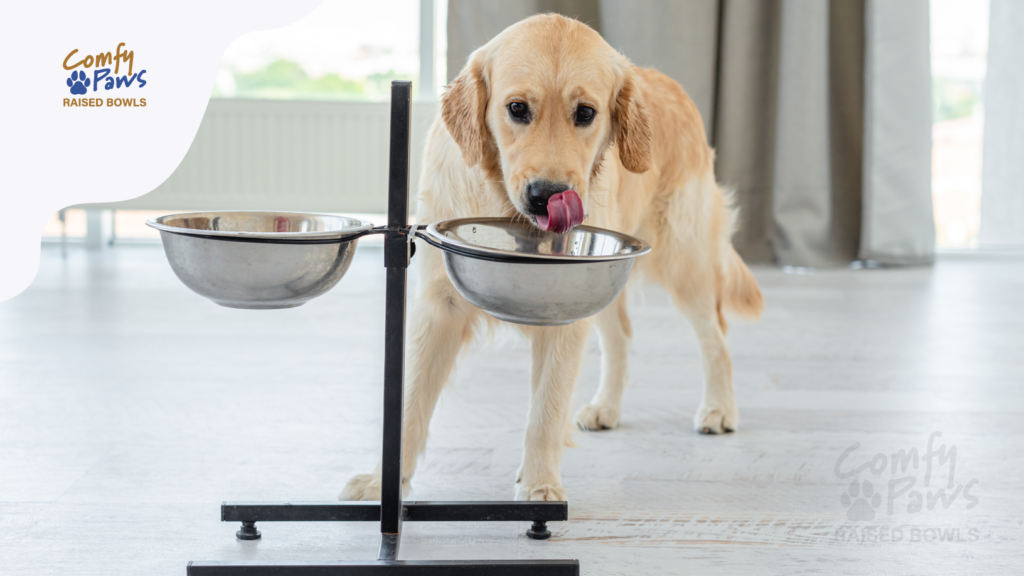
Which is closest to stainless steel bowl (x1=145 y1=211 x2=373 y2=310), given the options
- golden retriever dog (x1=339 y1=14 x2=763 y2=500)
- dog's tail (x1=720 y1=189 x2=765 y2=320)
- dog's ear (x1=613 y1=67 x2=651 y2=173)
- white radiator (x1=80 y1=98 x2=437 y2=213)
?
golden retriever dog (x1=339 y1=14 x2=763 y2=500)

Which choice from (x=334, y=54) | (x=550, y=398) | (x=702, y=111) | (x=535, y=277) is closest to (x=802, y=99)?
(x=702, y=111)

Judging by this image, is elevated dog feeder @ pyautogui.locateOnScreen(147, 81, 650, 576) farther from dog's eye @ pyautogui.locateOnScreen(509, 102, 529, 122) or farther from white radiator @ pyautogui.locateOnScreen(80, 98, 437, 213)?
white radiator @ pyautogui.locateOnScreen(80, 98, 437, 213)

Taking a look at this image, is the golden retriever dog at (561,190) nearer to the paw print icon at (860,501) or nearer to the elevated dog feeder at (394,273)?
the elevated dog feeder at (394,273)

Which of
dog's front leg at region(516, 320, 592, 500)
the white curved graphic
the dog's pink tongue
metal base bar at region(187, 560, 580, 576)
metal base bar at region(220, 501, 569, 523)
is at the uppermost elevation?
the white curved graphic

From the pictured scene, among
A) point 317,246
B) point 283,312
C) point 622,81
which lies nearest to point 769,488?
point 622,81

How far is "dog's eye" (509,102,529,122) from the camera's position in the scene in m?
1.26

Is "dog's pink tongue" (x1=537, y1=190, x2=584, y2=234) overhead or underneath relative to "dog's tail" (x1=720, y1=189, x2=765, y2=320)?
overhead

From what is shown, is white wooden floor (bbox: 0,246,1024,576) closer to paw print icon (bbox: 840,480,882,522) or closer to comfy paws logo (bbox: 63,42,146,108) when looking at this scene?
paw print icon (bbox: 840,480,882,522)

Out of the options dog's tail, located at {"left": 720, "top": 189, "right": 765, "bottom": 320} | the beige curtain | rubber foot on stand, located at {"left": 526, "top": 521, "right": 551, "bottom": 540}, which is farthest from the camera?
the beige curtain

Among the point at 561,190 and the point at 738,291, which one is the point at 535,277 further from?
the point at 738,291

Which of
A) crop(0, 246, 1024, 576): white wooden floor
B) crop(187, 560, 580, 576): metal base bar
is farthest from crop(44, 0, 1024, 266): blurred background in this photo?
crop(187, 560, 580, 576): metal base bar

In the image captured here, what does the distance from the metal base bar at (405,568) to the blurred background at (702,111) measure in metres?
3.04

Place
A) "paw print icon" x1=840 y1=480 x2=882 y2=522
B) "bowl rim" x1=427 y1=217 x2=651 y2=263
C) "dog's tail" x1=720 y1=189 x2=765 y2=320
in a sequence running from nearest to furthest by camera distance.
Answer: "bowl rim" x1=427 y1=217 x2=651 y2=263 → "paw print icon" x1=840 y1=480 x2=882 y2=522 → "dog's tail" x1=720 y1=189 x2=765 y2=320

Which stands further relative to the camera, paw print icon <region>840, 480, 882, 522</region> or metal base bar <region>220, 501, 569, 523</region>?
paw print icon <region>840, 480, 882, 522</region>
